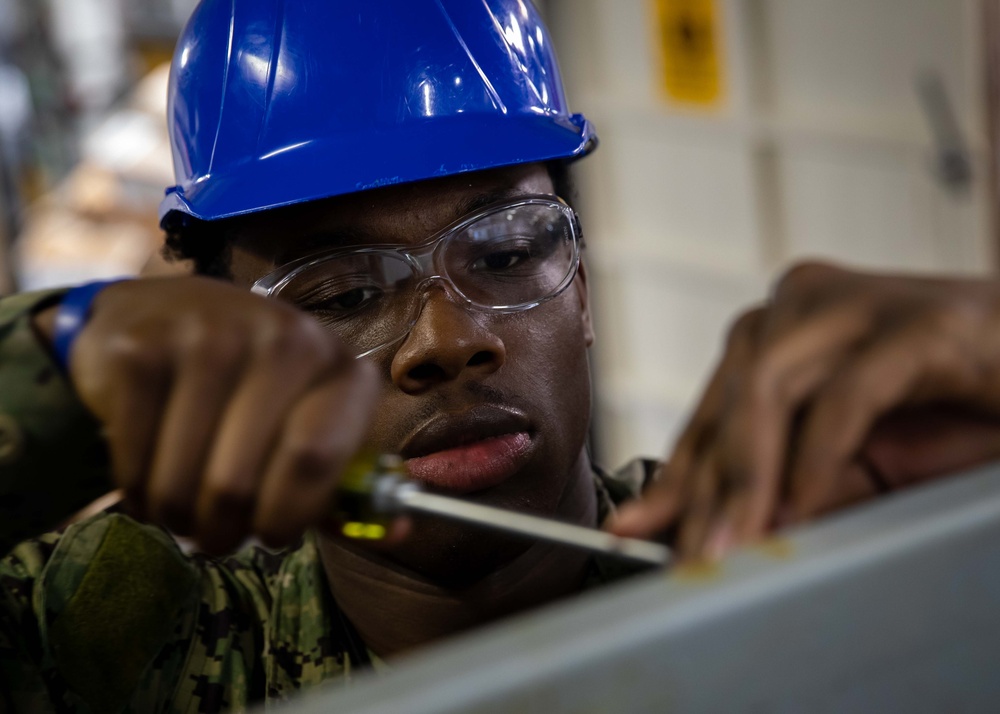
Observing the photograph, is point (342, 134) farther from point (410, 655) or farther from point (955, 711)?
point (955, 711)

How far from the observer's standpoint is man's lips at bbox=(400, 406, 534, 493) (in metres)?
1.40

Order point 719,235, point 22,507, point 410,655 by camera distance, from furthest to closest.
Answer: point 719,235 < point 410,655 < point 22,507

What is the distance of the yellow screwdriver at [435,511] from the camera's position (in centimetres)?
77

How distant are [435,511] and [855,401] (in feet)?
1.09

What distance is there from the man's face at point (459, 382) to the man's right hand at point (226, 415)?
60 centimetres

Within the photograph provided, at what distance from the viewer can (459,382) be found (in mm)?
1407

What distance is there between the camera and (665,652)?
0.56m

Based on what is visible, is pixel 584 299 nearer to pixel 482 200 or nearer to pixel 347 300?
pixel 482 200

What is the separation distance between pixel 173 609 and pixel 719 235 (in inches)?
134

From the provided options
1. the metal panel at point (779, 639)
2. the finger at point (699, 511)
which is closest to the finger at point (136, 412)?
the metal panel at point (779, 639)

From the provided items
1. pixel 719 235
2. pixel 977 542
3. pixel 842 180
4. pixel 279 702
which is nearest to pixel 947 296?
pixel 977 542

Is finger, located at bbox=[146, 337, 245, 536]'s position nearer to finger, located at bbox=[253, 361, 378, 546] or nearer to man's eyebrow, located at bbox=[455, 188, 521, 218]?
finger, located at bbox=[253, 361, 378, 546]

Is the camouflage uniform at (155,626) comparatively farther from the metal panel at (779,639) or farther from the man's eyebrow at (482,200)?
the metal panel at (779,639)

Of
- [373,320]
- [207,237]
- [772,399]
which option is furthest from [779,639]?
[207,237]
